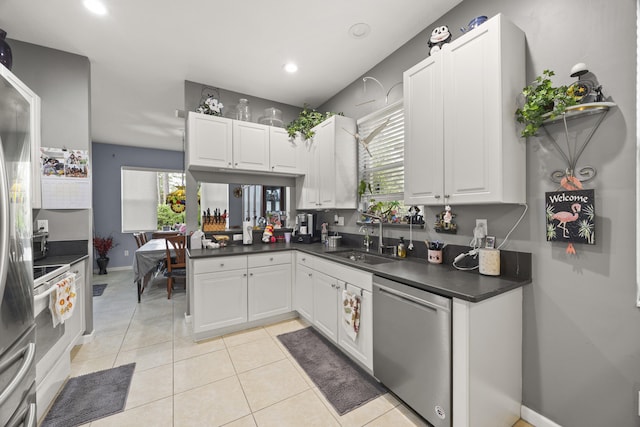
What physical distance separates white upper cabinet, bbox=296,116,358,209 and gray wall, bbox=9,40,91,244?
254 centimetres

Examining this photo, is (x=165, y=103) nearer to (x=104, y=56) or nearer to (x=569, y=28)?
(x=104, y=56)

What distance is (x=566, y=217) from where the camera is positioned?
1492 millimetres

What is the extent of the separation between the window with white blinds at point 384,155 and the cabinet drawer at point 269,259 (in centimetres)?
121

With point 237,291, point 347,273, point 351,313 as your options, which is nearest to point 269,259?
point 237,291

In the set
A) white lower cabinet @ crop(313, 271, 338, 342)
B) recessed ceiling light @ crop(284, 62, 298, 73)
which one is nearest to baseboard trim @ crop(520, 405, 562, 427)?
white lower cabinet @ crop(313, 271, 338, 342)

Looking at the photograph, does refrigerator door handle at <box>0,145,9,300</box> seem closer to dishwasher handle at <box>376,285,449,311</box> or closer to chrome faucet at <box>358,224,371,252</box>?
dishwasher handle at <box>376,285,449,311</box>

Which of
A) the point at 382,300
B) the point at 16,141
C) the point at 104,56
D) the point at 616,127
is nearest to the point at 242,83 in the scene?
the point at 104,56

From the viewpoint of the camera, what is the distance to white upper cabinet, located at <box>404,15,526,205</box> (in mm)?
1583

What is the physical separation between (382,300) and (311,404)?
0.88m

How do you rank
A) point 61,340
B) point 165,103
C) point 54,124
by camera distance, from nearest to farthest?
point 61,340 < point 54,124 < point 165,103

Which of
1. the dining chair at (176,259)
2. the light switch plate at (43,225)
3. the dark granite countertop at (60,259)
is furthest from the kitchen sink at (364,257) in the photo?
the light switch plate at (43,225)

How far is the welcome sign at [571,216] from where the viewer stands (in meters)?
1.42

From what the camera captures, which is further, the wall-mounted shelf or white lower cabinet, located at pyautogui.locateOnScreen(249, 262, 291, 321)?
white lower cabinet, located at pyautogui.locateOnScreen(249, 262, 291, 321)

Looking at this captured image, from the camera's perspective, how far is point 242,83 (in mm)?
3348
